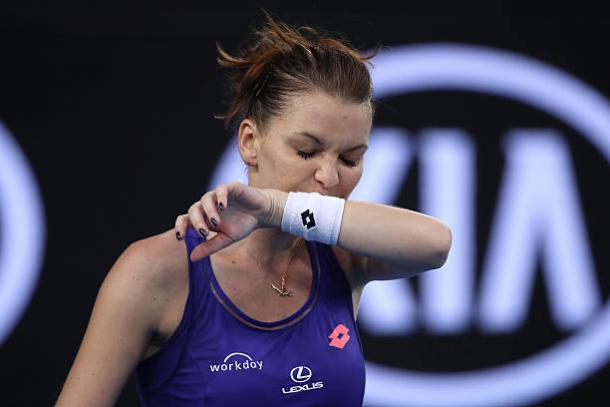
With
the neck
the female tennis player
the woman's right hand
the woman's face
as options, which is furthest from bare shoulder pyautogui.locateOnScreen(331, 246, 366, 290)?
the woman's right hand

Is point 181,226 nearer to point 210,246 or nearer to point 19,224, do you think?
point 210,246

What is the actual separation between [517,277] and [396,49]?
1.03 metres

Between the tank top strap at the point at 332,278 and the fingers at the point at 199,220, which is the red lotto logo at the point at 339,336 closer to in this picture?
the tank top strap at the point at 332,278

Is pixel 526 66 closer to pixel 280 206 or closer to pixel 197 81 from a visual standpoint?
pixel 197 81

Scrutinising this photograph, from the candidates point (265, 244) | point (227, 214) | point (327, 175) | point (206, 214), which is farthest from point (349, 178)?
point (206, 214)

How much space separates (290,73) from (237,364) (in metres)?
0.71

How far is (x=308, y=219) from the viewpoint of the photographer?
2049 millimetres

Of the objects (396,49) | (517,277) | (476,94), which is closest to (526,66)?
(476,94)

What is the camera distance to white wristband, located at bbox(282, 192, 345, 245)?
2.04 metres

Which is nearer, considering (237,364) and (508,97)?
(237,364)

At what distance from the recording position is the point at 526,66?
13.0ft

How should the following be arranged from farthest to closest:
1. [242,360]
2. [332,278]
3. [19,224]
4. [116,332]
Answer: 1. [19,224]
2. [332,278]
3. [242,360]
4. [116,332]

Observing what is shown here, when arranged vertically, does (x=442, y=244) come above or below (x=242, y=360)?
above

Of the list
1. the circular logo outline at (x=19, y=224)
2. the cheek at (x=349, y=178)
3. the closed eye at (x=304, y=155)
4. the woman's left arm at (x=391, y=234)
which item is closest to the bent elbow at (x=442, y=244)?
the woman's left arm at (x=391, y=234)
